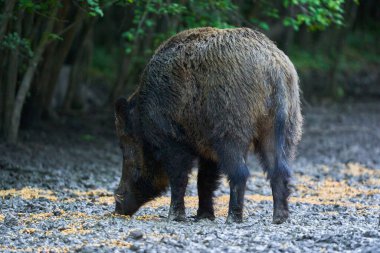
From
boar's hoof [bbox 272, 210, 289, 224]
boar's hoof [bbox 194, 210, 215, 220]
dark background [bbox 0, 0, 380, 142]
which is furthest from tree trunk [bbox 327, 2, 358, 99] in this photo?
boar's hoof [bbox 272, 210, 289, 224]

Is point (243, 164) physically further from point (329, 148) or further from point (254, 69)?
point (329, 148)

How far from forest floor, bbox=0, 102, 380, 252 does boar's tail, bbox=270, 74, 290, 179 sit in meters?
0.54

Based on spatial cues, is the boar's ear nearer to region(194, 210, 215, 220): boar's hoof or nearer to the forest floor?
the forest floor

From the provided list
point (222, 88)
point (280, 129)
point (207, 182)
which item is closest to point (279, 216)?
point (280, 129)

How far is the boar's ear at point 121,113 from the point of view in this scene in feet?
29.6

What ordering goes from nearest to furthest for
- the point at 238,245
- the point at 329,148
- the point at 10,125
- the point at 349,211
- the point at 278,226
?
the point at 238,245, the point at 278,226, the point at 349,211, the point at 10,125, the point at 329,148

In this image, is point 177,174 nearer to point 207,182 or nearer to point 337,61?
point 207,182

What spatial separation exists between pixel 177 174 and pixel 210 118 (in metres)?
0.77

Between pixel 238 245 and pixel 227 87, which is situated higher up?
pixel 227 87

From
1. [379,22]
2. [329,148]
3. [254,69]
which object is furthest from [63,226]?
[379,22]

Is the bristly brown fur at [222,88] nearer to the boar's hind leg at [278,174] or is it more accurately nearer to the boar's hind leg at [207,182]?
the boar's hind leg at [278,174]

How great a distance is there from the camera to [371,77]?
31734 millimetres

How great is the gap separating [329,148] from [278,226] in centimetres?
944

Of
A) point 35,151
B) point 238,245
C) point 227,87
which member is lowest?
point 35,151
